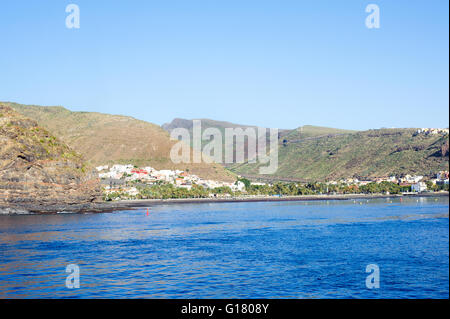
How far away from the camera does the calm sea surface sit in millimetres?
30141

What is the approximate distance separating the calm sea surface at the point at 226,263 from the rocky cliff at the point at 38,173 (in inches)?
1588

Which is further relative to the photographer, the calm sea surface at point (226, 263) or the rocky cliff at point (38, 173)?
the rocky cliff at point (38, 173)

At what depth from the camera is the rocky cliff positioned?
103m

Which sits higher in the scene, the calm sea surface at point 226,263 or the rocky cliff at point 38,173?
the rocky cliff at point 38,173

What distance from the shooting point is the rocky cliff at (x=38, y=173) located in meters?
103

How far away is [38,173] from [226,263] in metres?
76.9

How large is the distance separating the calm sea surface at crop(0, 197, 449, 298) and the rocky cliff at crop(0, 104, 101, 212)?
4033 centimetres

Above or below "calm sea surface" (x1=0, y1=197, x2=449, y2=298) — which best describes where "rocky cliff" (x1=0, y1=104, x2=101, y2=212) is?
above

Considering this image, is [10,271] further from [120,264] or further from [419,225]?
[419,225]

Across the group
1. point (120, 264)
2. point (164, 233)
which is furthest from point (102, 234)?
point (120, 264)

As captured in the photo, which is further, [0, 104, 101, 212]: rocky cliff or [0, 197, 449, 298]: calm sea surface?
[0, 104, 101, 212]: rocky cliff

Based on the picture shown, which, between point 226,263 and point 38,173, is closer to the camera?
point 226,263

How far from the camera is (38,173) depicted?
349 feet
